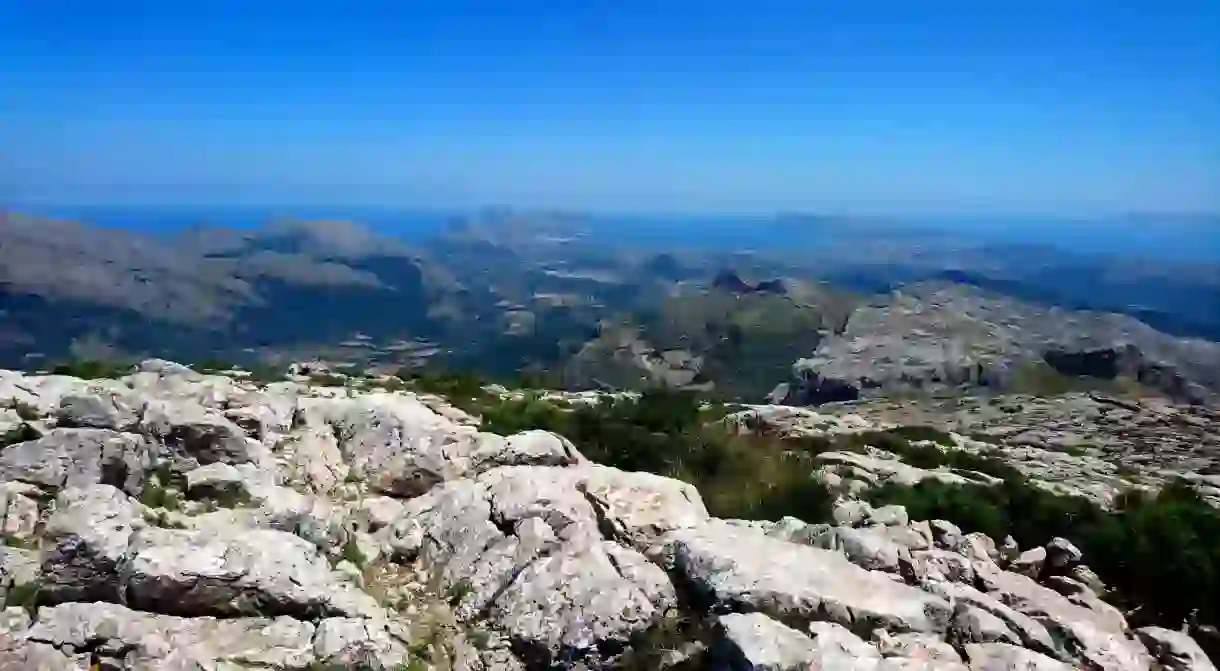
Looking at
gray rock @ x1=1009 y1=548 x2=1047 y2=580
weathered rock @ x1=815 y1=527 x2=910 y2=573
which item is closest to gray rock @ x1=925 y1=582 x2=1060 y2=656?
weathered rock @ x1=815 y1=527 x2=910 y2=573

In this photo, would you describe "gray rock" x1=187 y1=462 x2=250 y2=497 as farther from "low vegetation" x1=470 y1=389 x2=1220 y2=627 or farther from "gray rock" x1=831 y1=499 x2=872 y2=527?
"gray rock" x1=831 y1=499 x2=872 y2=527

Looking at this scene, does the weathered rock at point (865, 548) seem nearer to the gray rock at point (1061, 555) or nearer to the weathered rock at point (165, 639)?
the gray rock at point (1061, 555)

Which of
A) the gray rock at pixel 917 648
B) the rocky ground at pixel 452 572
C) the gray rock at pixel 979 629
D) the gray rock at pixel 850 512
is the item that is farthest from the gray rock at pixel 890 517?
the gray rock at pixel 917 648

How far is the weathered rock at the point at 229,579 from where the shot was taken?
981cm

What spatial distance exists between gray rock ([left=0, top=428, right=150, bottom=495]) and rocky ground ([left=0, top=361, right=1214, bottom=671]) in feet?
0.12

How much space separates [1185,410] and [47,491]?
6074 cm

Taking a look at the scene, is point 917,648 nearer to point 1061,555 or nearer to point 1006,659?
point 1006,659

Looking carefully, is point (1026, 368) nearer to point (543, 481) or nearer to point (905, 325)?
point (905, 325)

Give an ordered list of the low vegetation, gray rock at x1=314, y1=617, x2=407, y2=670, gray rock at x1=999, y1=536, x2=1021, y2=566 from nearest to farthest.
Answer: gray rock at x1=314, y1=617, x2=407, y2=670 → the low vegetation → gray rock at x1=999, y1=536, x2=1021, y2=566

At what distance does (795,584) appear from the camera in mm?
10750

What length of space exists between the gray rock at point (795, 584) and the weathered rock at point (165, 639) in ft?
17.6

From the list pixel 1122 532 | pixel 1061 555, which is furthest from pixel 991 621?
pixel 1122 532

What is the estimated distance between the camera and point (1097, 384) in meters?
86.1

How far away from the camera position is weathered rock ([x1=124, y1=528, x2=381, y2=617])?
386 inches
